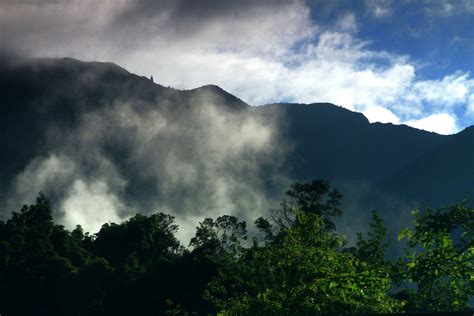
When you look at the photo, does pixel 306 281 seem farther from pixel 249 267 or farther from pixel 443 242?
pixel 443 242

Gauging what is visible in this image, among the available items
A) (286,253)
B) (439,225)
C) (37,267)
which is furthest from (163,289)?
(439,225)

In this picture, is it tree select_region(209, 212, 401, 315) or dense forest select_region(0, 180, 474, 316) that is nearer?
dense forest select_region(0, 180, 474, 316)

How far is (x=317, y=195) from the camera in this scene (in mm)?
61219

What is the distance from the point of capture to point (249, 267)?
18.2 meters

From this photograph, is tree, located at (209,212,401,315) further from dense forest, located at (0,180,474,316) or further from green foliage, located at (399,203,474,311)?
green foliage, located at (399,203,474,311)

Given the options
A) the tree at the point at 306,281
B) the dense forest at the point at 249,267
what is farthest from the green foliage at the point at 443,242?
the tree at the point at 306,281

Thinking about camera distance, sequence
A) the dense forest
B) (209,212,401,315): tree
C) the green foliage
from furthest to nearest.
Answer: (209,212,401,315): tree → the dense forest → the green foliage

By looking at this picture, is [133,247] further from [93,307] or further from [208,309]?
[208,309]

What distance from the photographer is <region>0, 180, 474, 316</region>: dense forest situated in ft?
30.2

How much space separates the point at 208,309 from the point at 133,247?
26.1 m

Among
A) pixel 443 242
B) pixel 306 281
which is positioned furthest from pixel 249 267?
pixel 443 242

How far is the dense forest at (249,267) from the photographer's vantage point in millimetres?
9219

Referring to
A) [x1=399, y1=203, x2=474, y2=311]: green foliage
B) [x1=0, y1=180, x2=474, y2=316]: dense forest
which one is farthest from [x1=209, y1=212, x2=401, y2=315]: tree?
[x1=399, y1=203, x2=474, y2=311]: green foliage

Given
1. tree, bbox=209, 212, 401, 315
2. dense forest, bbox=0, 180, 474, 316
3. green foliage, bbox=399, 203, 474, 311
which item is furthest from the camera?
tree, bbox=209, 212, 401, 315
